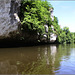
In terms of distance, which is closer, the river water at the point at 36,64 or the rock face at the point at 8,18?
the river water at the point at 36,64

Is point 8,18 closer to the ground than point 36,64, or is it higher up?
higher up

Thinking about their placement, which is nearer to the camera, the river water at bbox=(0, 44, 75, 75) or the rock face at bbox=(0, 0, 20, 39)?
the river water at bbox=(0, 44, 75, 75)

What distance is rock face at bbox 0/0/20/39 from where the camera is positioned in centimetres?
1181

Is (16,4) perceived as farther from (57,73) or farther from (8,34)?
(57,73)

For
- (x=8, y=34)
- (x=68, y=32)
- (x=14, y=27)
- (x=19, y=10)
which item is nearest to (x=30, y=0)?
(x=19, y=10)

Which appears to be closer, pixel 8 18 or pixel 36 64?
pixel 36 64

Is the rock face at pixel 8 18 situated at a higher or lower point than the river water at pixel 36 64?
higher

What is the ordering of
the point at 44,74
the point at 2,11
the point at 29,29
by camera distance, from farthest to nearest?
the point at 29,29 < the point at 2,11 < the point at 44,74

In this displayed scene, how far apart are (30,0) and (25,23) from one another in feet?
11.5

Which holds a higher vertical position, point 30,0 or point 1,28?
point 30,0

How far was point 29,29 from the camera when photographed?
1501 centimetres

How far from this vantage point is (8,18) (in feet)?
40.1

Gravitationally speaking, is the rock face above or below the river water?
above

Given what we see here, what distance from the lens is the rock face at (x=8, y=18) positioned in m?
11.8
